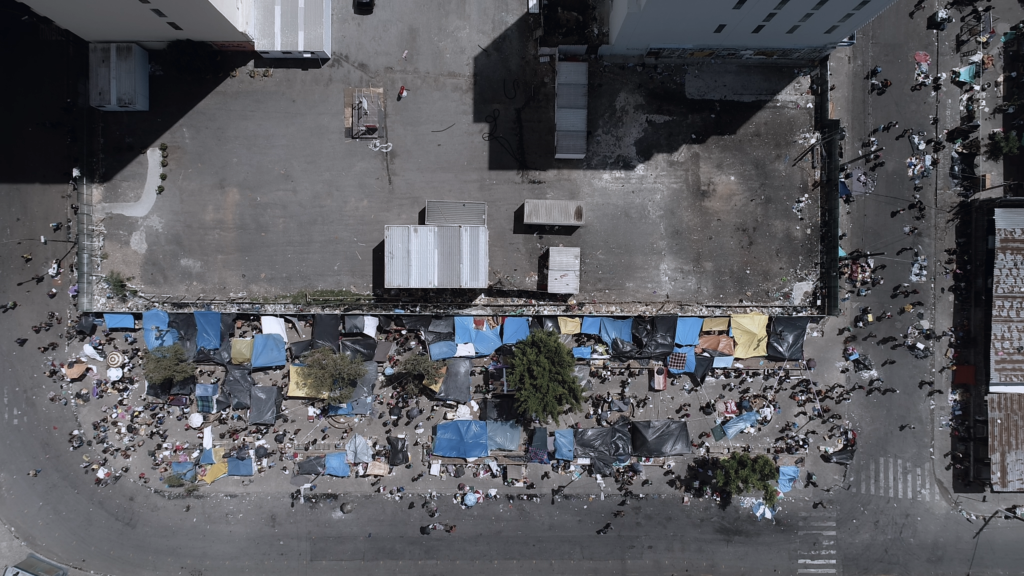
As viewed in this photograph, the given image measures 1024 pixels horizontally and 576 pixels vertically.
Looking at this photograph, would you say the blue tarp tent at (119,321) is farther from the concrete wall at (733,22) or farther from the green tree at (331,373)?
the concrete wall at (733,22)

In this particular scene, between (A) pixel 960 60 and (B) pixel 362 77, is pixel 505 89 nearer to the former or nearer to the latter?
(B) pixel 362 77

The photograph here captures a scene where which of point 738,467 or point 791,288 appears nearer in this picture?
point 738,467

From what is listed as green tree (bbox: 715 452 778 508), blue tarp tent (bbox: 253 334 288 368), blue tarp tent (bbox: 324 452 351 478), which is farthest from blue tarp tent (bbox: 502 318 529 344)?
green tree (bbox: 715 452 778 508)

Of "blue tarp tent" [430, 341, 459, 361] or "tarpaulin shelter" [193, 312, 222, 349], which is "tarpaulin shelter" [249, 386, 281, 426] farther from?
"blue tarp tent" [430, 341, 459, 361]

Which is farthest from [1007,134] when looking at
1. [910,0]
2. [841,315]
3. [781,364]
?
[781,364]

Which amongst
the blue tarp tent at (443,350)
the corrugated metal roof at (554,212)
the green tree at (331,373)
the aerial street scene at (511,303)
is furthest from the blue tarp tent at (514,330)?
the green tree at (331,373)
